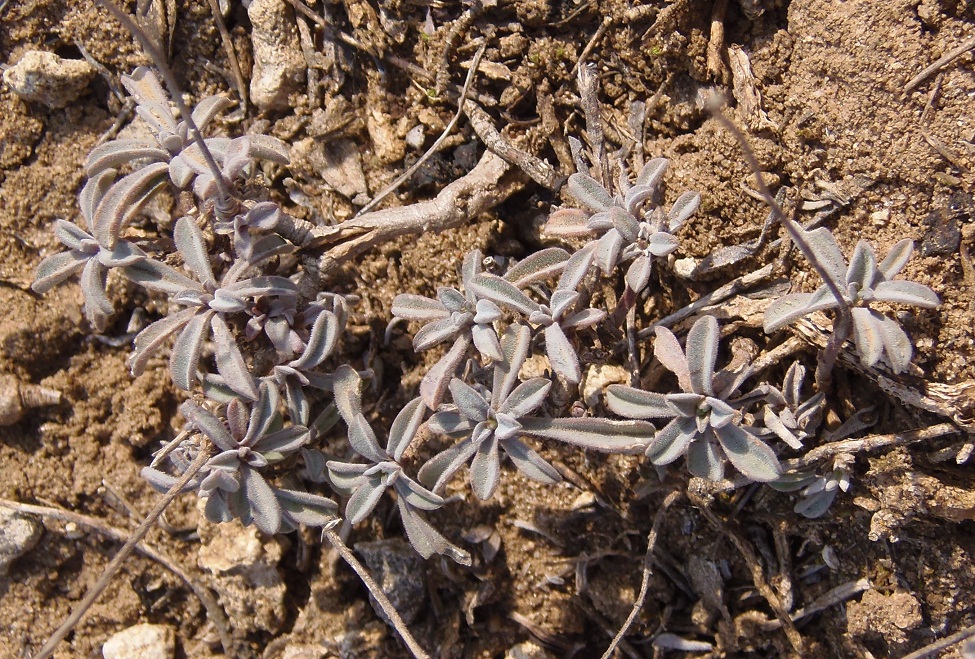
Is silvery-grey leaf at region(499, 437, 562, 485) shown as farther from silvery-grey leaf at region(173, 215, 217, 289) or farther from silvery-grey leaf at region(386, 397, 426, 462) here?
silvery-grey leaf at region(173, 215, 217, 289)

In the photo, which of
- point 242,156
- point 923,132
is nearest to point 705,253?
point 923,132

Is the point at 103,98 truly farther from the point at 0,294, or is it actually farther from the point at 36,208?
the point at 0,294

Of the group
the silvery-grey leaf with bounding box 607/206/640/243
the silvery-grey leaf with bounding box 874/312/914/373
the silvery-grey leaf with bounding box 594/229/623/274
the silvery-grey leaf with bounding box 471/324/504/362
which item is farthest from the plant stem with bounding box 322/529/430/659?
the silvery-grey leaf with bounding box 874/312/914/373

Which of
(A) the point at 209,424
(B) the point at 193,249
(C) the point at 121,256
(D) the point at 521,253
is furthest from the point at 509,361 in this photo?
(C) the point at 121,256

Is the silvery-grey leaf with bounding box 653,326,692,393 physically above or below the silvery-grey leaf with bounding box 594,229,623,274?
below

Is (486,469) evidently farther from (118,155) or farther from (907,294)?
(118,155)

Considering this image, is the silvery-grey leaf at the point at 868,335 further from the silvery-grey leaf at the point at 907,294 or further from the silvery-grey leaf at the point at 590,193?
the silvery-grey leaf at the point at 590,193
